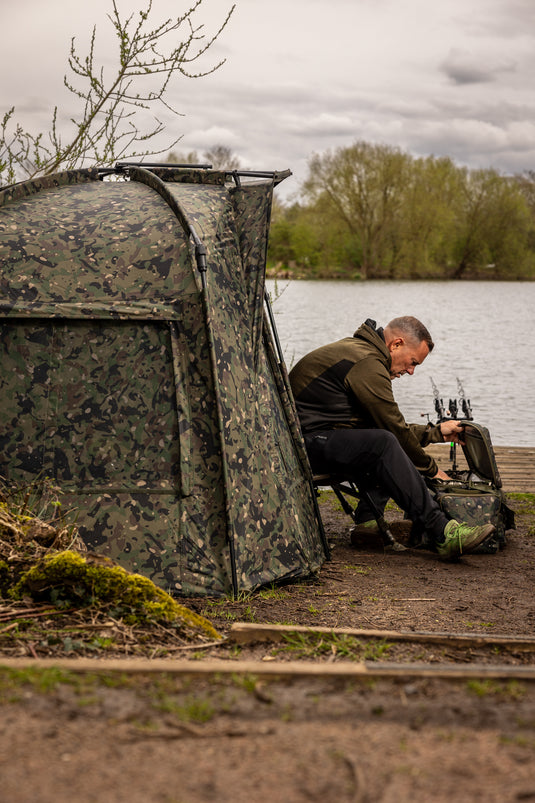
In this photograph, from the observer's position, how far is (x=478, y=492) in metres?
6.17

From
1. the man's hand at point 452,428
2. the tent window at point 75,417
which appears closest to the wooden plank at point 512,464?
the man's hand at point 452,428

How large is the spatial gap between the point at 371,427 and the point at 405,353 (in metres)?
0.61

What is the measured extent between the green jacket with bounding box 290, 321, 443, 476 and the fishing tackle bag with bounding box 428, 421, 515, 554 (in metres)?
0.37

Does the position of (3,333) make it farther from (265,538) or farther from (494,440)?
(494,440)

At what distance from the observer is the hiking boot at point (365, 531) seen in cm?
636

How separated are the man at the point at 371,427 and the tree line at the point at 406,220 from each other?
27.4m

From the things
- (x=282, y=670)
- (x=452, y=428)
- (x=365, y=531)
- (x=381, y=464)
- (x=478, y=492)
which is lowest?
(x=365, y=531)

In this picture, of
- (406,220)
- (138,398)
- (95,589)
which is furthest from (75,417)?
(406,220)

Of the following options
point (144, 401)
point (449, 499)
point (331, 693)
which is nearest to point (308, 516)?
point (449, 499)

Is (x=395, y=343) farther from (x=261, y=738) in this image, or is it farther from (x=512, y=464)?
(x=512, y=464)

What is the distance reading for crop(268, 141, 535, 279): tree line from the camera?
40688 mm

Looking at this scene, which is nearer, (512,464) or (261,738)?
(261,738)

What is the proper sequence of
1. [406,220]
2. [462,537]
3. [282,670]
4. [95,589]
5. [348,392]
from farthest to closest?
[406,220] < [348,392] < [462,537] < [95,589] < [282,670]

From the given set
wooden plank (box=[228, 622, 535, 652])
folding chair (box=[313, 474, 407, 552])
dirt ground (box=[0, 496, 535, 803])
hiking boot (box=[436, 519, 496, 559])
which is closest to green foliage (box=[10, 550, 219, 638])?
wooden plank (box=[228, 622, 535, 652])
